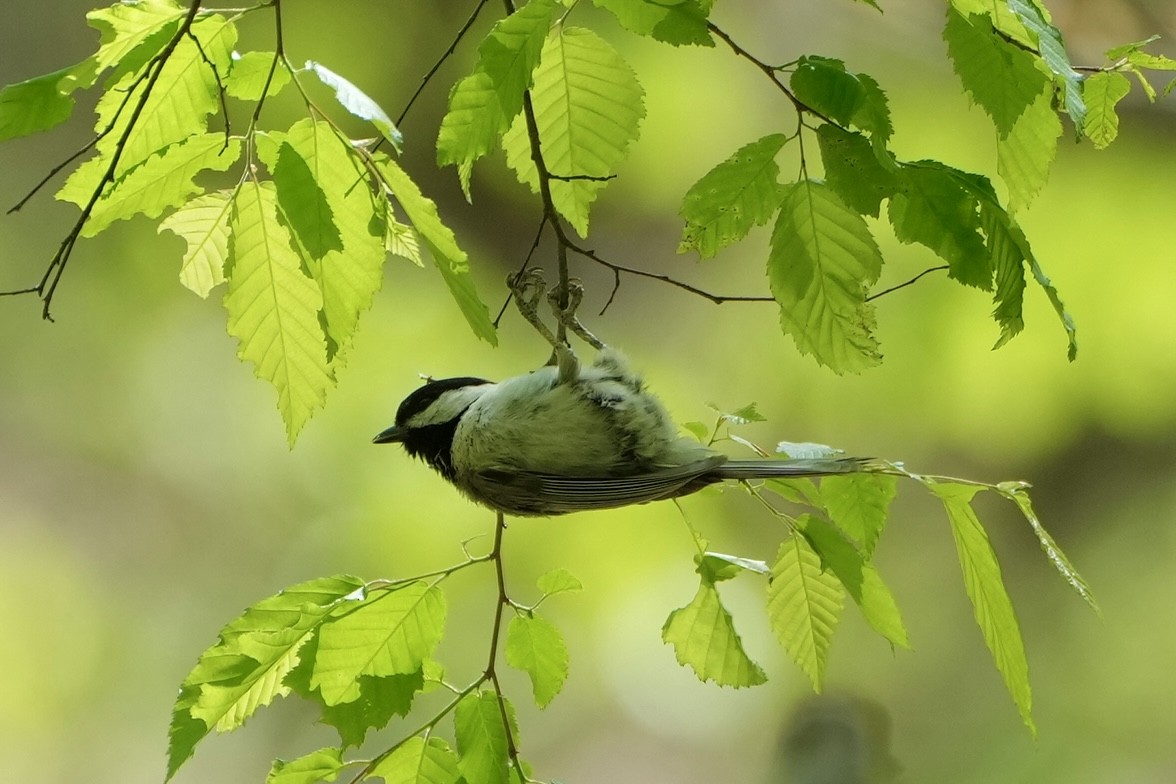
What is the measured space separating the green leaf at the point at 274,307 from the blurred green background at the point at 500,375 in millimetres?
1771

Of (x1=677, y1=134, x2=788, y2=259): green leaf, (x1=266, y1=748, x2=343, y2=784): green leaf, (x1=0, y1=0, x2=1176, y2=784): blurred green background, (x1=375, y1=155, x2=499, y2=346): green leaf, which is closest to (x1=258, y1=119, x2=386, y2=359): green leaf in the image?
(x1=375, y1=155, x2=499, y2=346): green leaf

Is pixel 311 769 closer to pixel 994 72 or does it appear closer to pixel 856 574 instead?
pixel 856 574

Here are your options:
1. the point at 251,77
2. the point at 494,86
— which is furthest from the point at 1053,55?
the point at 251,77

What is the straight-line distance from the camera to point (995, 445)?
287cm

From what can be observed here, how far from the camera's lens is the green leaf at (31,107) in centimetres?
66

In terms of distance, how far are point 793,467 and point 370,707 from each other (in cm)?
42

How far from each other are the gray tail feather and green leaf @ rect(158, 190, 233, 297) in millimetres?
503

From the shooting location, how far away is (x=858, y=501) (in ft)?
2.98

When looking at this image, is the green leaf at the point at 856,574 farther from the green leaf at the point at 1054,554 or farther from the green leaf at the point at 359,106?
the green leaf at the point at 359,106

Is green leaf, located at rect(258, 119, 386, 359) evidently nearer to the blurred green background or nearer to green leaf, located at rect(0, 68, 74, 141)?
green leaf, located at rect(0, 68, 74, 141)

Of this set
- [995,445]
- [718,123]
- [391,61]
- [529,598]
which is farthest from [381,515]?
[995,445]

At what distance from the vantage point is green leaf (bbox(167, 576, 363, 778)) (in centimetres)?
77

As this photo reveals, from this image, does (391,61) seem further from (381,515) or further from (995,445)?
(995,445)

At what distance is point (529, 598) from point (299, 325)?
202 centimetres
